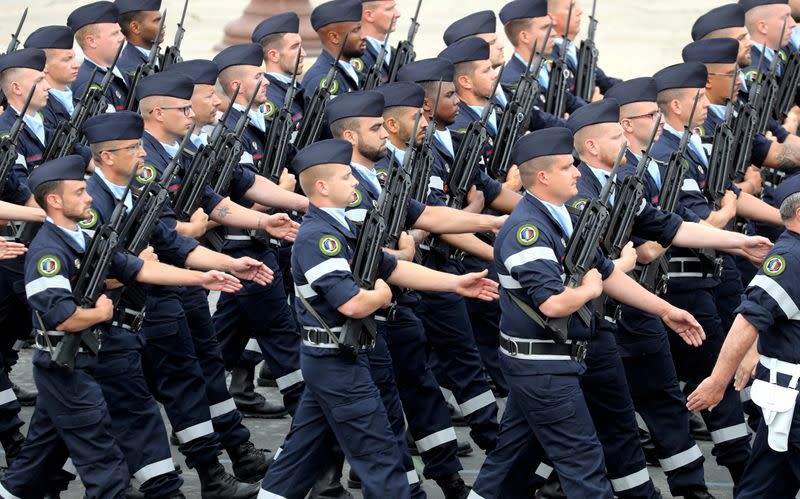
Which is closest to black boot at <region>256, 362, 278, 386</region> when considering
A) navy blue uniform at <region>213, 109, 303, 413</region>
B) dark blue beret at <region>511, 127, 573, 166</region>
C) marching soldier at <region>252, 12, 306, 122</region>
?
navy blue uniform at <region>213, 109, 303, 413</region>

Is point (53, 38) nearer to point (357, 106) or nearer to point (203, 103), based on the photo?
point (203, 103)

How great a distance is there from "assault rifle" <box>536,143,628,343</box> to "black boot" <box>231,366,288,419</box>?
2.79 m

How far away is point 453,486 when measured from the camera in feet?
28.3

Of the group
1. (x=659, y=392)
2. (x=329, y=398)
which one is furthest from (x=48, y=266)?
(x=659, y=392)

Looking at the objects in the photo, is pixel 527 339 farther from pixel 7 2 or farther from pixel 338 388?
pixel 7 2

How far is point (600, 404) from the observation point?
8.20 m

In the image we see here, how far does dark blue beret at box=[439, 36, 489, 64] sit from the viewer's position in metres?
10.0

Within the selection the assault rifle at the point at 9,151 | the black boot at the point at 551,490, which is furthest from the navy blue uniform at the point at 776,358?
the assault rifle at the point at 9,151

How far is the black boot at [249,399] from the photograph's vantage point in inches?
395

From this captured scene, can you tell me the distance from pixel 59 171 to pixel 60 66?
2.39 m

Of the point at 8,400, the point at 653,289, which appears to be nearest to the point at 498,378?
the point at 653,289

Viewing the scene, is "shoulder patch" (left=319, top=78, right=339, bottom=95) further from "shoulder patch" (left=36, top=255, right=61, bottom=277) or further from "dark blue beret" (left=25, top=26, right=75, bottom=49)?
"shoulder patch" (left=36, top=255, right=61, bottom=277)

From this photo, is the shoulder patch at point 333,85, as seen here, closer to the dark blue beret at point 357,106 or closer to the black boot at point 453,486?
the dark blue beret at point 357,106

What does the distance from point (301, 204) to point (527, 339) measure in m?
2.10
